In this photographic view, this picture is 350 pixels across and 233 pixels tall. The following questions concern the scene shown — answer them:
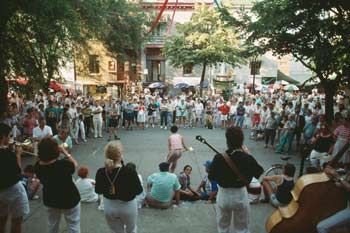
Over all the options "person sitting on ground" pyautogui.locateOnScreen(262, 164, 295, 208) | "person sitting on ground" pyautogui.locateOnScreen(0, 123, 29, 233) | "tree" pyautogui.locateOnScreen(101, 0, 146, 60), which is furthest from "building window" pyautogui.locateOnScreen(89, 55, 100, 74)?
"person sitting on ground" pyautogui.locateOnScreen(0, 123, 29, 233)

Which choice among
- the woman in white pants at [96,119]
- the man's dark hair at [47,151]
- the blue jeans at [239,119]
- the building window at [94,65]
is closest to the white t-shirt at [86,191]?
the man's dark hair at [47,151]

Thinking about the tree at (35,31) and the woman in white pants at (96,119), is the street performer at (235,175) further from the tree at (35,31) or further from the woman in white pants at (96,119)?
the woman in white pants at (96,119)

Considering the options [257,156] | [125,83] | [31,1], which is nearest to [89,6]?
[31,1]

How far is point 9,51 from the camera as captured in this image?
1084 centimetres

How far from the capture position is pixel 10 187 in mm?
4387

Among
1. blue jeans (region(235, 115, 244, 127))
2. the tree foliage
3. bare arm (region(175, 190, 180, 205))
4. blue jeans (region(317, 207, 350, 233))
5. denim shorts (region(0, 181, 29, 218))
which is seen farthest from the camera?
blue jeans (region(235, 115, 244, 127))

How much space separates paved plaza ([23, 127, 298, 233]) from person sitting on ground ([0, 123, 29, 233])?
1.23 metres

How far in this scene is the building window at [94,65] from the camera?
123ft

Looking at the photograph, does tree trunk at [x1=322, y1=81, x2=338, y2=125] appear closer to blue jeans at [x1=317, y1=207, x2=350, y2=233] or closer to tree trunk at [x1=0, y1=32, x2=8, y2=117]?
blue jeans at [x1=317, y1=207, x2=350, y2=233]

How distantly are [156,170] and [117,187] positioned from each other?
241 inches

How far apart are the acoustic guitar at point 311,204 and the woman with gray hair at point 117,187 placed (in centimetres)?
193

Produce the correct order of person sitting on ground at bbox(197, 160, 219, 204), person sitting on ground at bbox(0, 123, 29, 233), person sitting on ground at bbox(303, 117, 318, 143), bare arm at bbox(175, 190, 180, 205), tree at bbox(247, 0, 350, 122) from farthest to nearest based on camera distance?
1. person sitting on ground at bbox(303, 117, 318, 143)
2. tree at bbox(247, 0, 350, 122)
3. person sitting on ground at bbox(197, 160, 219, 204)
4. bare arm at bbox(175, 190, 180, 205)
5. person sitting on ground at bbox(0, 123, 29, 233)

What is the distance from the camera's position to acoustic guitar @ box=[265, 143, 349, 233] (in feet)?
13.5

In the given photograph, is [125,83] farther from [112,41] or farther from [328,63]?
[328,63]
